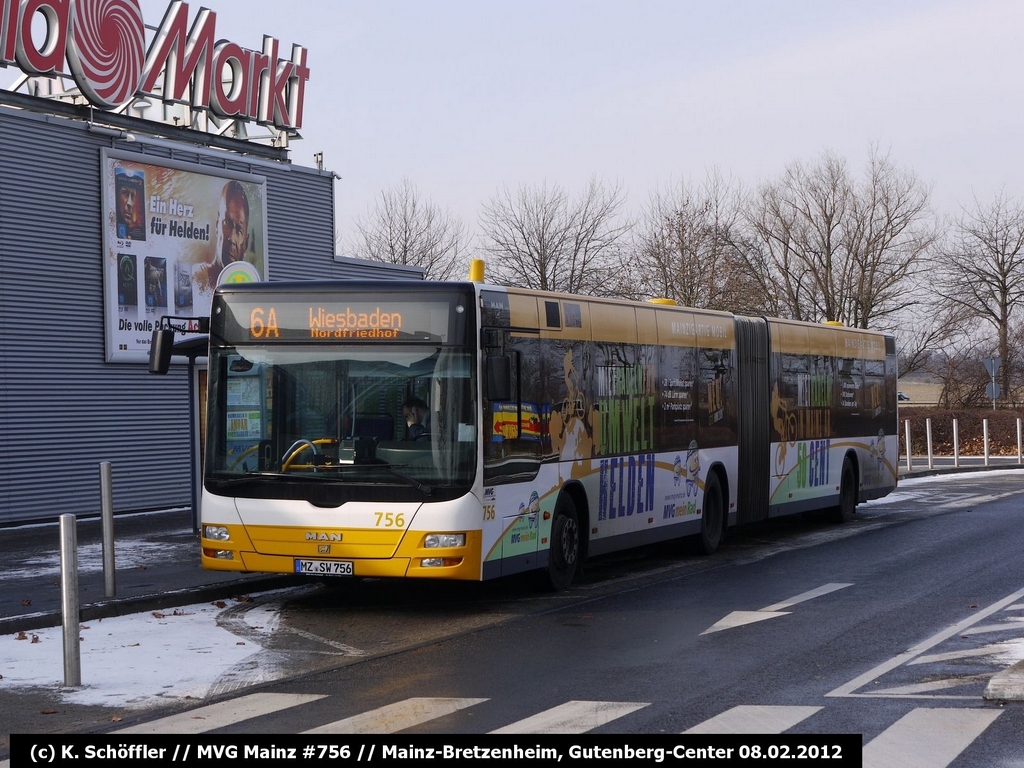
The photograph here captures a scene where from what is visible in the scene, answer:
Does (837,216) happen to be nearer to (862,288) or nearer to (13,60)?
(862,288)

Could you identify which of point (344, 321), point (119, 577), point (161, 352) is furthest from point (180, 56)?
point (344, 321)

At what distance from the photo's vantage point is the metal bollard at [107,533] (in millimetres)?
11781

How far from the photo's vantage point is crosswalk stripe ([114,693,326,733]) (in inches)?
283

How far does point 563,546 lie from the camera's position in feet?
→ 42.7

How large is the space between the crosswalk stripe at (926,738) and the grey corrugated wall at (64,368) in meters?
15.1

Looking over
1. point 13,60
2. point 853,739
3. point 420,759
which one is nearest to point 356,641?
point 420,759

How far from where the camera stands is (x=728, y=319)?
17469mm

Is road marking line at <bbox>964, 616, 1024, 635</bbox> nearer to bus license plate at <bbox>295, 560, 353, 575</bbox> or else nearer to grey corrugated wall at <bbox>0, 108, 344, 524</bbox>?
bus license plate at <bbox>295, 560, 353, 575</bbox>

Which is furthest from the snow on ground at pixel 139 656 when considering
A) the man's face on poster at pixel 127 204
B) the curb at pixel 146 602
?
the man's face on poster at pixel 127 204

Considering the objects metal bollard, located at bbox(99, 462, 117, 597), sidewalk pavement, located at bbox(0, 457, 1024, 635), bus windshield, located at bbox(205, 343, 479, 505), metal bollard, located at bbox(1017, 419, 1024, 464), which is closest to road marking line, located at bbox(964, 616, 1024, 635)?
bus windshield, located at bbox(205, 343, 479, 505)

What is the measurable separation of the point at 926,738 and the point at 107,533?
780 cm

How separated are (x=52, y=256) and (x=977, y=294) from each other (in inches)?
1780

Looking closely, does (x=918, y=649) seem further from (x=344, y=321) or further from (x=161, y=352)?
(x=161, y=352)

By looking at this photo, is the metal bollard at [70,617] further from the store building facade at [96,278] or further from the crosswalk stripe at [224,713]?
the store building facade at [96,278]
